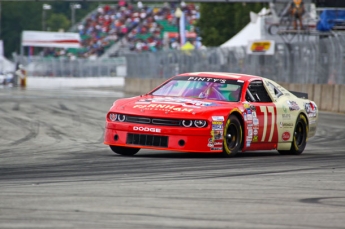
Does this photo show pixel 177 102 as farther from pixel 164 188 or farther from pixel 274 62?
pixel 274 62

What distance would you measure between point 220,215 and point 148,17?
88.7 metres

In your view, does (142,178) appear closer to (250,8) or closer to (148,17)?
(250,8)

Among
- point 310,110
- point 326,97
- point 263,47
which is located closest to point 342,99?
point 326,97

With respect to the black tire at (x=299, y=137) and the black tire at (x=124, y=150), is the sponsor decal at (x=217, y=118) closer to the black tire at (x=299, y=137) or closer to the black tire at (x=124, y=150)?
the black tire at (x=124, y=150)

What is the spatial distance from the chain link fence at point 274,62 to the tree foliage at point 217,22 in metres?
37.2

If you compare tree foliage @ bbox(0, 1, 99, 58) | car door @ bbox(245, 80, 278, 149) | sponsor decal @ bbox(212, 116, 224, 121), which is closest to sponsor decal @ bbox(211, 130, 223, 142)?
sponsor decal @ bbox(212, 116, 224, 121)

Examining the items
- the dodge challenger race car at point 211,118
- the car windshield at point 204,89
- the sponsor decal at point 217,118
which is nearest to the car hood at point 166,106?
the dodge challenger race car at point 211,118

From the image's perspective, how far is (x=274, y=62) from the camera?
3294cm

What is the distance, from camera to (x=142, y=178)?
8.69m

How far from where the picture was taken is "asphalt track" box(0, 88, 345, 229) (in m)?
6.12

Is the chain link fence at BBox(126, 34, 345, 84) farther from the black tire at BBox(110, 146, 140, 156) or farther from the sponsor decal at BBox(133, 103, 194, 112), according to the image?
the sponsor decal at BBox(133, 103, 194, 112)

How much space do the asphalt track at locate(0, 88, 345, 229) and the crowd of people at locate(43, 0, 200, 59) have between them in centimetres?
7684

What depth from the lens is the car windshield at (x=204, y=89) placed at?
12.0 m

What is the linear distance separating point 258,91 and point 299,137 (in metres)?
1.17
